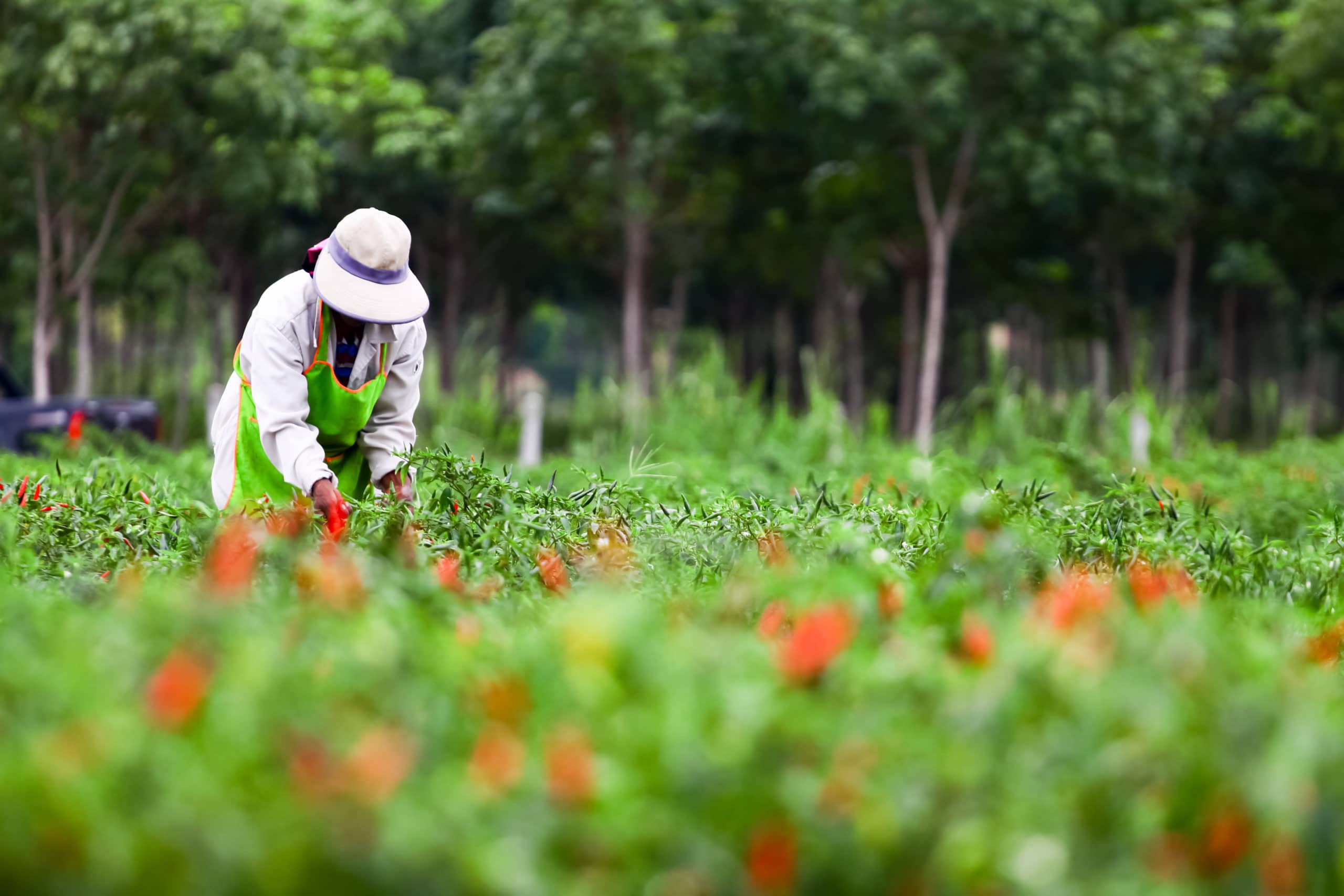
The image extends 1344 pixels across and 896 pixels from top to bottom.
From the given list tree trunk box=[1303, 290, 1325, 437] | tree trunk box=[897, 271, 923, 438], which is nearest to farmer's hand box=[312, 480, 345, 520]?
tree trunk box=[897, 271, 923, 438]

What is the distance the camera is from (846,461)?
920 centimetres

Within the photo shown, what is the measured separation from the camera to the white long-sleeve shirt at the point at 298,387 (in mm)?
4633

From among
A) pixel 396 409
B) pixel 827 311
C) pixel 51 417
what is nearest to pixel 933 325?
pixel 827 311

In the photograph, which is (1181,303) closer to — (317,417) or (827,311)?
(827,311)

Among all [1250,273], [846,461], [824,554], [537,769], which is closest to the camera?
[537,769]

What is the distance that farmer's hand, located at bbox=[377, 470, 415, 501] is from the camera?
14.9 ft

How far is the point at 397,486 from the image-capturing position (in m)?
4.88

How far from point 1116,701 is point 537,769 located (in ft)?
2.48

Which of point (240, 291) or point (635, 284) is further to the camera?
point (240, 291)

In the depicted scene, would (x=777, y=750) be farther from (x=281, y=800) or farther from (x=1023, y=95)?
(x=1023, y=95)

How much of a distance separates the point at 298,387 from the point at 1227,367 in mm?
24126

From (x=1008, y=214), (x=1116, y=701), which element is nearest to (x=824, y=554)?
(x=1116, y=701)

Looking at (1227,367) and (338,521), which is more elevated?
(338,521)

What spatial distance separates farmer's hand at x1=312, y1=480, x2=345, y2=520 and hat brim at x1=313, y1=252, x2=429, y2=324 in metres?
0.50
